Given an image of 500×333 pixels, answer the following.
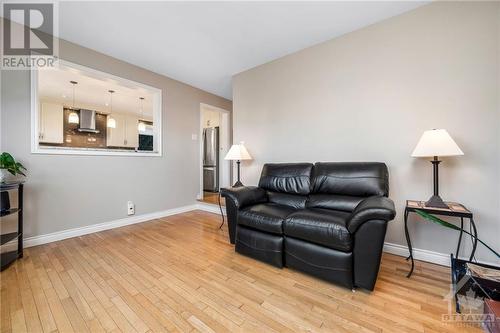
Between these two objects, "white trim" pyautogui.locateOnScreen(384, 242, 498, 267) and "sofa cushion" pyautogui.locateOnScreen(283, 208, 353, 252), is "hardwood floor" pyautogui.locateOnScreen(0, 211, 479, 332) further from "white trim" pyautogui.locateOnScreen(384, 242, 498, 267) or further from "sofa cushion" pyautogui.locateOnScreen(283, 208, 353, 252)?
"sofa cushion" pyautogui.locateOnScreen(283, 208, 353, 252)

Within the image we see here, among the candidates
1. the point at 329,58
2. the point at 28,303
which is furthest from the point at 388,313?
the point at 329,58

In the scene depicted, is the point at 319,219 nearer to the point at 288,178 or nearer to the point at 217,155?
the point at 288,178

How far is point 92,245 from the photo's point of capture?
2299 mm

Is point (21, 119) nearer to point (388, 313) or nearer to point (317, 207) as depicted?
point (317, 207)

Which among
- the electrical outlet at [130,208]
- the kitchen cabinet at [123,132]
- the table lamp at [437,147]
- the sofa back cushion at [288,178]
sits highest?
the kitchen cabinet at [123,132]

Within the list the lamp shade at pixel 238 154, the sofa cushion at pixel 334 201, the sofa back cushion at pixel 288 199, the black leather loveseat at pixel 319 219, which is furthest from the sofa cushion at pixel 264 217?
the lamp shade at pixel 238 154

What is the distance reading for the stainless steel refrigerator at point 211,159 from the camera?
522cm

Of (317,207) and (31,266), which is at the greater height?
(317,207)

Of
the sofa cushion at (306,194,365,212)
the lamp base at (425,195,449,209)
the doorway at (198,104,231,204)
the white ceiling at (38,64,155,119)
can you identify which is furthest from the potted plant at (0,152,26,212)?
the lamp base at (425,195,449,209)

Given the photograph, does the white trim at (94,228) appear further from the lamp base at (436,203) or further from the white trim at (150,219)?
the lamp base at (436,203)

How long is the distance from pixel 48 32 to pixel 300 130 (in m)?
3.28

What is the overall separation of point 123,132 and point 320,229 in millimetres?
6473
